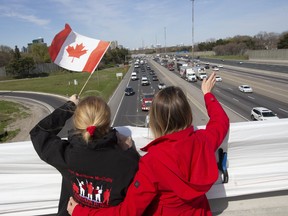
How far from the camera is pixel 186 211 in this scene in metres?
1.84

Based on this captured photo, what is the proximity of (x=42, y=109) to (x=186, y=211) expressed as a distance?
38.7 meters

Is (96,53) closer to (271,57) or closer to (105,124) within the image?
(105,124)

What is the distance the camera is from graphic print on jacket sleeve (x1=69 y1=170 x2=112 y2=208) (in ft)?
6.23

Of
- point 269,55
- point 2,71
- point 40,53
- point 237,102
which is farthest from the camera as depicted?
point 40,53

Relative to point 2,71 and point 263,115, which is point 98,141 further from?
point 2,71

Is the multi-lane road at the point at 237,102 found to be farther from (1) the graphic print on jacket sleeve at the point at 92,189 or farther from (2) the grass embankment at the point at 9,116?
(1) the graphic print on jacket sleeve at the point at 92,189

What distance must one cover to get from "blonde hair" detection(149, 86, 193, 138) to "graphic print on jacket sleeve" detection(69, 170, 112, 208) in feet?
1.57

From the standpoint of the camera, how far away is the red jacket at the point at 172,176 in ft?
5.47

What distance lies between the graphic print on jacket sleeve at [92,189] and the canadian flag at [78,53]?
206cm

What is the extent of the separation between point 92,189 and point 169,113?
73cm

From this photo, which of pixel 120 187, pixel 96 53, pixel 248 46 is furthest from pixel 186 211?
pixel 248 46

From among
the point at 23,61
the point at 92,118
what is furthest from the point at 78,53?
the point at 23,61

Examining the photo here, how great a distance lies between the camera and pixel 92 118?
1929 millimetres

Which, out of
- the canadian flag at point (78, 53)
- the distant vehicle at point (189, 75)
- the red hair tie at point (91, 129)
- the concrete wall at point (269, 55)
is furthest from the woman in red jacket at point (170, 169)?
the concrete wall at point (269, 55)
